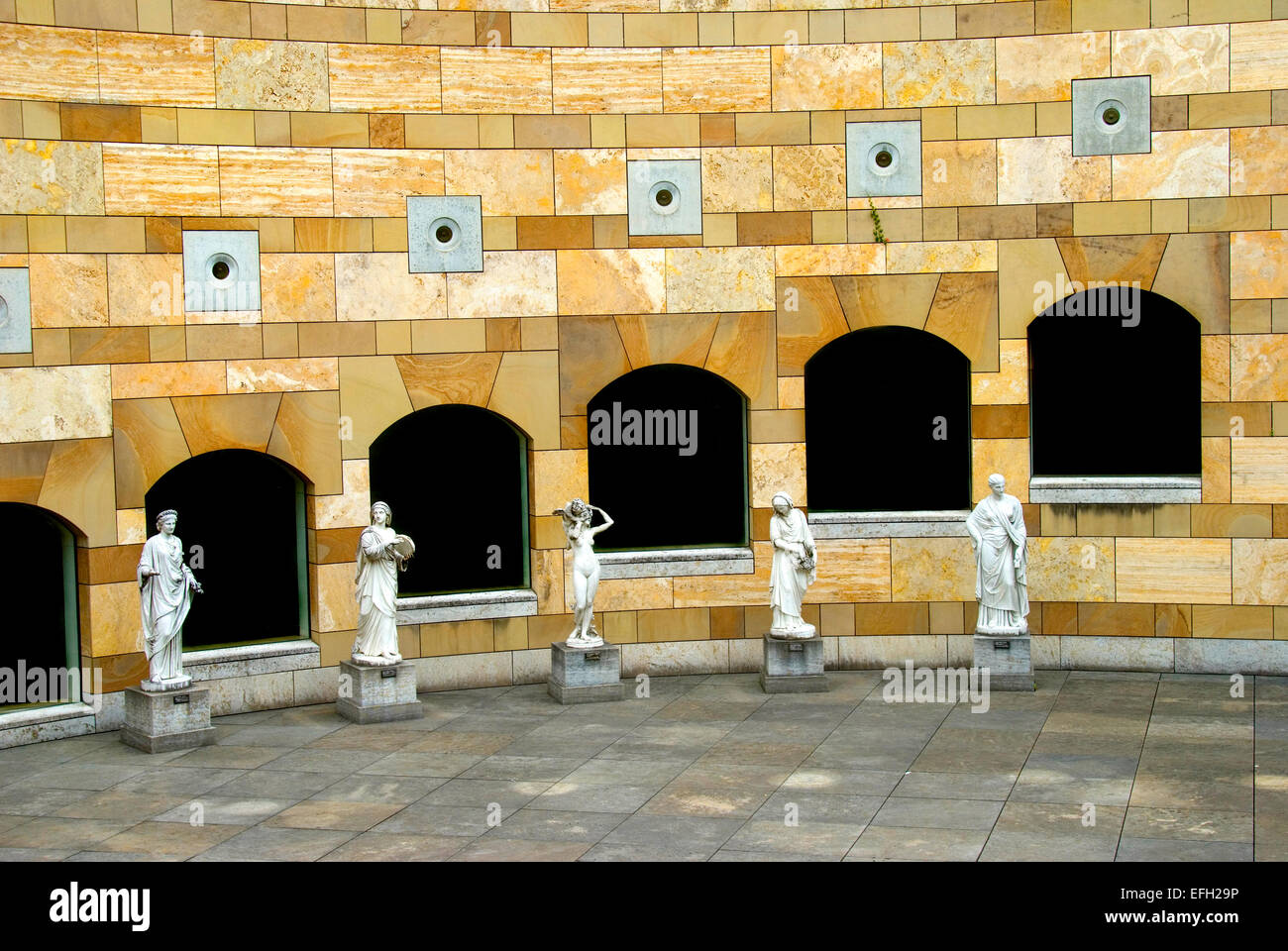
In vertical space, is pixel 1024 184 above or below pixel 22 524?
above

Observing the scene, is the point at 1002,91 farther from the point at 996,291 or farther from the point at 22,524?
the point at 22,524

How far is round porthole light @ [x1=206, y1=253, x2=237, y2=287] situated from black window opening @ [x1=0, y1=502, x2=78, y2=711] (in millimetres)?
3072

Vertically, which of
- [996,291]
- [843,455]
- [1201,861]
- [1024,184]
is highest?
[1024,184]

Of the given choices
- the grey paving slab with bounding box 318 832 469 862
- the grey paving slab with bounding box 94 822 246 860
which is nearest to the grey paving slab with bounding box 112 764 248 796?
the grey paving slab with bounding box 94 822 246 860

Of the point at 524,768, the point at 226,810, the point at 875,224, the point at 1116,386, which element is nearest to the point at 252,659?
the point at 226,810

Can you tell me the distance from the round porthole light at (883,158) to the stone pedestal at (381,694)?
7870 millimetres

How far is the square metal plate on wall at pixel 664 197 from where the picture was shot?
60.1 ft

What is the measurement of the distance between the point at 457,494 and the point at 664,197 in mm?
4253

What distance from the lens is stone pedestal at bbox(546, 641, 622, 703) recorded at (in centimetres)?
1731

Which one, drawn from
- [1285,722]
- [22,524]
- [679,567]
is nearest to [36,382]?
[22,524]

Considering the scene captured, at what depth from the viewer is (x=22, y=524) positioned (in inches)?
647

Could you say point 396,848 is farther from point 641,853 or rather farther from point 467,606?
point 467,606

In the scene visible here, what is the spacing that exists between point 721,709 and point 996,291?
5.95 m

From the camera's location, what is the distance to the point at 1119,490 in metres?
18.4
